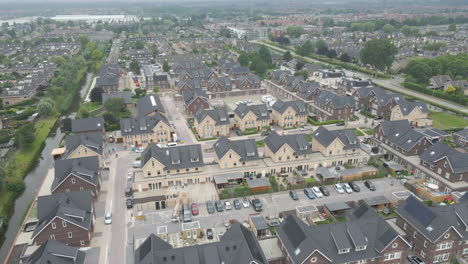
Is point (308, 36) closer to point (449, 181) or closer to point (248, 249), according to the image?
point (449, 181)

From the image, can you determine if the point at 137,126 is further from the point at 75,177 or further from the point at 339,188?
the point at 339,188

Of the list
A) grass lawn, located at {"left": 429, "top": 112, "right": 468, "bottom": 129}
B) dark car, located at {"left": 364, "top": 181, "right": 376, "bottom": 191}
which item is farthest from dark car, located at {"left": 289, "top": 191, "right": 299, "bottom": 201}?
grass lawn, located at {"left": 429, "top": 112, "right": 468, "bottom": 129}

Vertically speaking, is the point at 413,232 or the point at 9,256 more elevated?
the point at 413,232

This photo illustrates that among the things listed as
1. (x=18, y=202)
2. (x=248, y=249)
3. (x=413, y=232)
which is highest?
(x=248, y=249)

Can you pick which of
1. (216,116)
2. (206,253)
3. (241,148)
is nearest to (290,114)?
(216,116)

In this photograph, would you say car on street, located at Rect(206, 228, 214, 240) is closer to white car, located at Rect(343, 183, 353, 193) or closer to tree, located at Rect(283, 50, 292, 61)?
white car, located at Rect(343, 183, 353, 193)

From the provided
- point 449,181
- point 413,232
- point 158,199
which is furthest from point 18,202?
point 449,181

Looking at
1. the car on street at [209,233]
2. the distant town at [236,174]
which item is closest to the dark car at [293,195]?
the distant town at [236,174]
